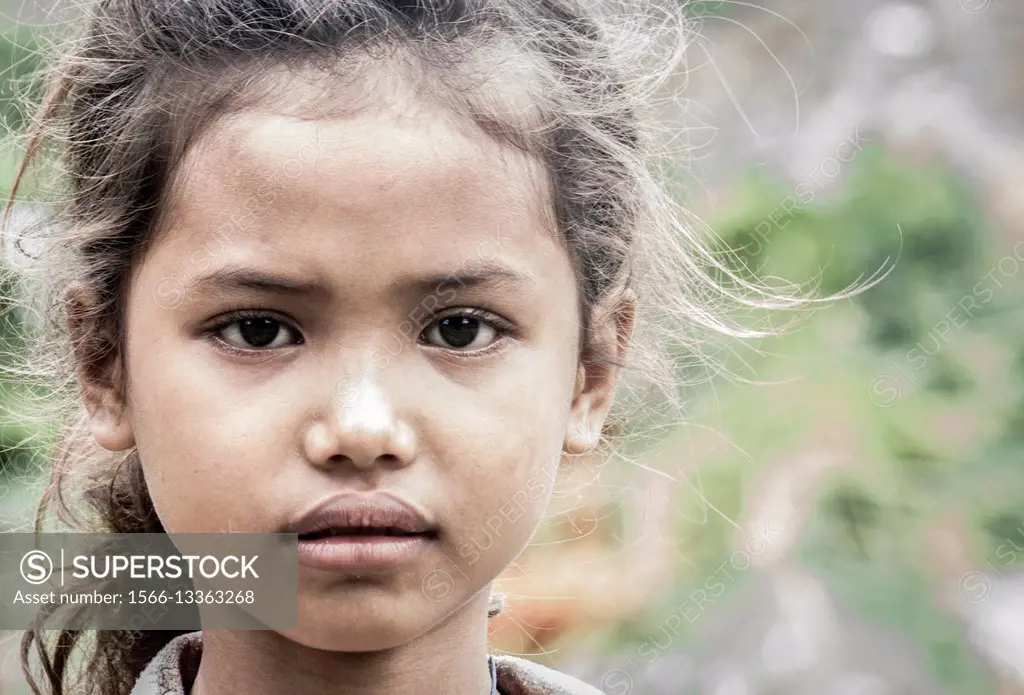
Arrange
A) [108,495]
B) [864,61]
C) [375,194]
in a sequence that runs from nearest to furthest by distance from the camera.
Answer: [375,194], [108,495], [864,61]

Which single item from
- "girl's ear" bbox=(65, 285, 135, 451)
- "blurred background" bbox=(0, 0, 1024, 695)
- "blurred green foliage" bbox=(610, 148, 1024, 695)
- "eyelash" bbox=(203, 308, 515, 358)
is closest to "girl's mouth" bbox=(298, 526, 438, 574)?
"eyelash" bbox=(203, 308, 515, 358)

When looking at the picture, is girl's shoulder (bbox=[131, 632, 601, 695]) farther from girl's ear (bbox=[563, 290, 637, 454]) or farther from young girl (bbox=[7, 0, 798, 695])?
girl's ear (bbox=[563, 290, 637, 454])

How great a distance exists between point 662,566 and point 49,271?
5.81ft

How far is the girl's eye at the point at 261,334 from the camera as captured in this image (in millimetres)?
1398

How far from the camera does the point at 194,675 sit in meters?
1.77

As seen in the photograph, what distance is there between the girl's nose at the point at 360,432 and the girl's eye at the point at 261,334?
0.32 feet

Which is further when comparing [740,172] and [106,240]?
[740,172]

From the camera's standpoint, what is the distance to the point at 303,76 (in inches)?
56.2

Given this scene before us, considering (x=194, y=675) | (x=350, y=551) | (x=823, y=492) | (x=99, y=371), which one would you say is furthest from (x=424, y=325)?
(x=823, y=492)

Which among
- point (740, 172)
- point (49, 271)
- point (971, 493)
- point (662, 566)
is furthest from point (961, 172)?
point (49, 271)

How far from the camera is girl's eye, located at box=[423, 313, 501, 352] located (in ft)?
4.70

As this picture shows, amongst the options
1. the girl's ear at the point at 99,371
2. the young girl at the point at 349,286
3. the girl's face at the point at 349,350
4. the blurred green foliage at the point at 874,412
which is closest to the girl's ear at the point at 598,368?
the young girl at the point at 349,286

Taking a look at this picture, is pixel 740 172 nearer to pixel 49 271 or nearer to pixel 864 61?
pixel 864 61

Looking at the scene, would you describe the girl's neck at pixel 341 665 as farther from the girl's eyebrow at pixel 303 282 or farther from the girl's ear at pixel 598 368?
the girl's eyebrow at pixel 303 282
